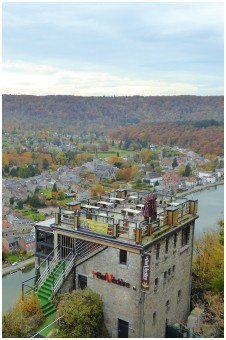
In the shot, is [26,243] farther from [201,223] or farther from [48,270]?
[48,270]

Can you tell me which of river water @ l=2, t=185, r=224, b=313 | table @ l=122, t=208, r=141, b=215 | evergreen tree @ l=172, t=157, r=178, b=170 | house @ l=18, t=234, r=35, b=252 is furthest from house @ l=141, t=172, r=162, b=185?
table @ l=122, t=208, r=141, b=215

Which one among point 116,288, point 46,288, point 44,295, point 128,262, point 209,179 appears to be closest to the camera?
point 128,262

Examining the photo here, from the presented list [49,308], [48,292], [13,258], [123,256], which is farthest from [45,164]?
[123,256]

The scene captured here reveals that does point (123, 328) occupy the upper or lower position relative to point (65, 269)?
lower

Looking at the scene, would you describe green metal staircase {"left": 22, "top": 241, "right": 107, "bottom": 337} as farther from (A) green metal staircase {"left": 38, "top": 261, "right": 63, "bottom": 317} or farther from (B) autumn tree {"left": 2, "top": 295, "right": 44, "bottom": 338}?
(B) autumn tree {"left": 2, "top": 295, "right": 44, "bottom": 338}

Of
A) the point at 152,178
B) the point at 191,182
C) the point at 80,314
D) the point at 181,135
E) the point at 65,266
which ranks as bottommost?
the point at 191,182

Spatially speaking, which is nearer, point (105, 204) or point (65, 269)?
point (65, 269)
